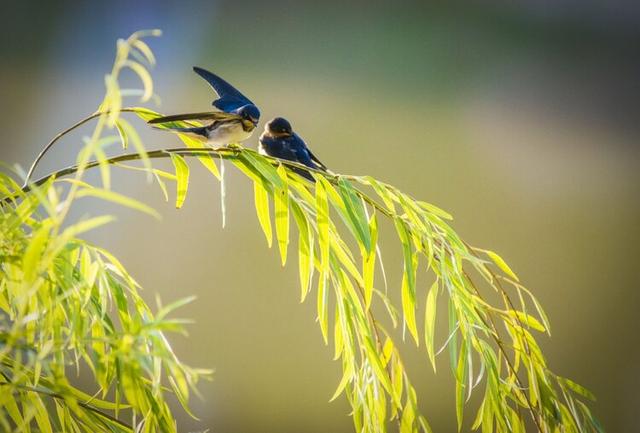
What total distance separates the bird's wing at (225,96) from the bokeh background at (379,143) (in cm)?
163

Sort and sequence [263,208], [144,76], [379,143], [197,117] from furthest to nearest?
[379,143] → [263,208] → [197,117] → [144,76]

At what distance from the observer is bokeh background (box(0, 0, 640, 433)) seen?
2.57m

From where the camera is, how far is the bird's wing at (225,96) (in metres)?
0.88

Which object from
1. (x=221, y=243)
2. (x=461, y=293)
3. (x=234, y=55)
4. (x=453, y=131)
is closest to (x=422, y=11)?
(x=453, y=131)

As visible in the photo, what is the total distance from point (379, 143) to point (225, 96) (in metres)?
1.78

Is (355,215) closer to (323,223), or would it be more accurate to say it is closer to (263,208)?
(323,223)

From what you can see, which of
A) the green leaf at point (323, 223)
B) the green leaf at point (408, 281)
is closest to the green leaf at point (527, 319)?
the green leaf at point (408, 281)

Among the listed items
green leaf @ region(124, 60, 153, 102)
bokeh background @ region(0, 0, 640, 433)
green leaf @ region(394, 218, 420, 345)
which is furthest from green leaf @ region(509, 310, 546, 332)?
bokeh background @ region(0, 0, 640, 433)

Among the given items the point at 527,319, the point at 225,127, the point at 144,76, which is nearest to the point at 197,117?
the point at 225,127

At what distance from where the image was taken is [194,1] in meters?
2.62

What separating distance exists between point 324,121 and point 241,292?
2.51 ft

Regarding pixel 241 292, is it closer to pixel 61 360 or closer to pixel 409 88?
pixel 409 88

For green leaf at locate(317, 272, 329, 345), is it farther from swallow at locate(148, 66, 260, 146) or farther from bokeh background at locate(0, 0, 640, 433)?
bokeh background at locate(0, 0, 640, 433)

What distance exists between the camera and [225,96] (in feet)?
2.99
